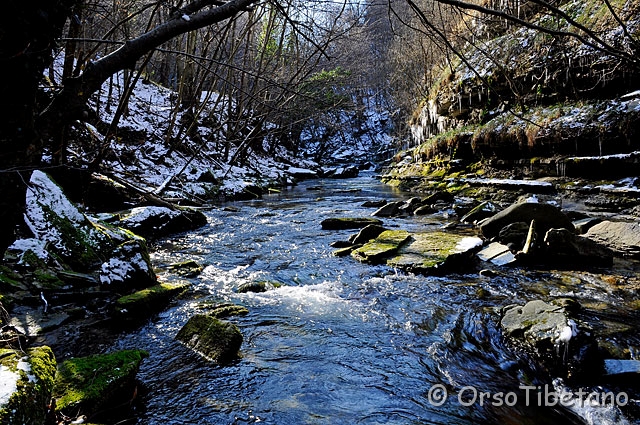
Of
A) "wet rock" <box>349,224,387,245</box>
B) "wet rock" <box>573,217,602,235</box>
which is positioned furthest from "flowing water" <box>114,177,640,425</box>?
"wet rock" <box>573,217,602,235</box>

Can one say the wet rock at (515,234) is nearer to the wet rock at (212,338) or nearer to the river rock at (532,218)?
the river rock at (532,218)

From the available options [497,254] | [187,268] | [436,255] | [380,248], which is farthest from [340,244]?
[187,268]

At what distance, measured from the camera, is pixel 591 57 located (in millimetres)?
10953

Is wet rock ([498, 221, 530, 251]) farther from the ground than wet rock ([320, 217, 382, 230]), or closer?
closer

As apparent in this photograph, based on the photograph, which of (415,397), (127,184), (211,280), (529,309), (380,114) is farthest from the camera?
(380,114)

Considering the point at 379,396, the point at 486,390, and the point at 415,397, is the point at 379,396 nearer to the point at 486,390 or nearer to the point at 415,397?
the point at 415,397

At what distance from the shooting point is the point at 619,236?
6.14m

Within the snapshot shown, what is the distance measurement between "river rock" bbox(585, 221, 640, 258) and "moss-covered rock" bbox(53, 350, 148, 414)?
6.81m

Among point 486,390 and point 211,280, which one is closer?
point 486,390

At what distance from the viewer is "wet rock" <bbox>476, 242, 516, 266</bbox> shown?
19.2 feet

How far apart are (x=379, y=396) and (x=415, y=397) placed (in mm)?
273

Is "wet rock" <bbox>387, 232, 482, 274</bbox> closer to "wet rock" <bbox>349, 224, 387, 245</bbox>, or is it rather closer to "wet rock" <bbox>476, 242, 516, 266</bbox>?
"wet rock" <bbox>476, 242, 516, 266</bbox>

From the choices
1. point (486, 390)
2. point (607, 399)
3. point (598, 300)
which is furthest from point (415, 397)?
point (598, 300)

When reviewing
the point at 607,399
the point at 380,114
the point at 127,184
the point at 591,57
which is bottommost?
the point at 607,399
